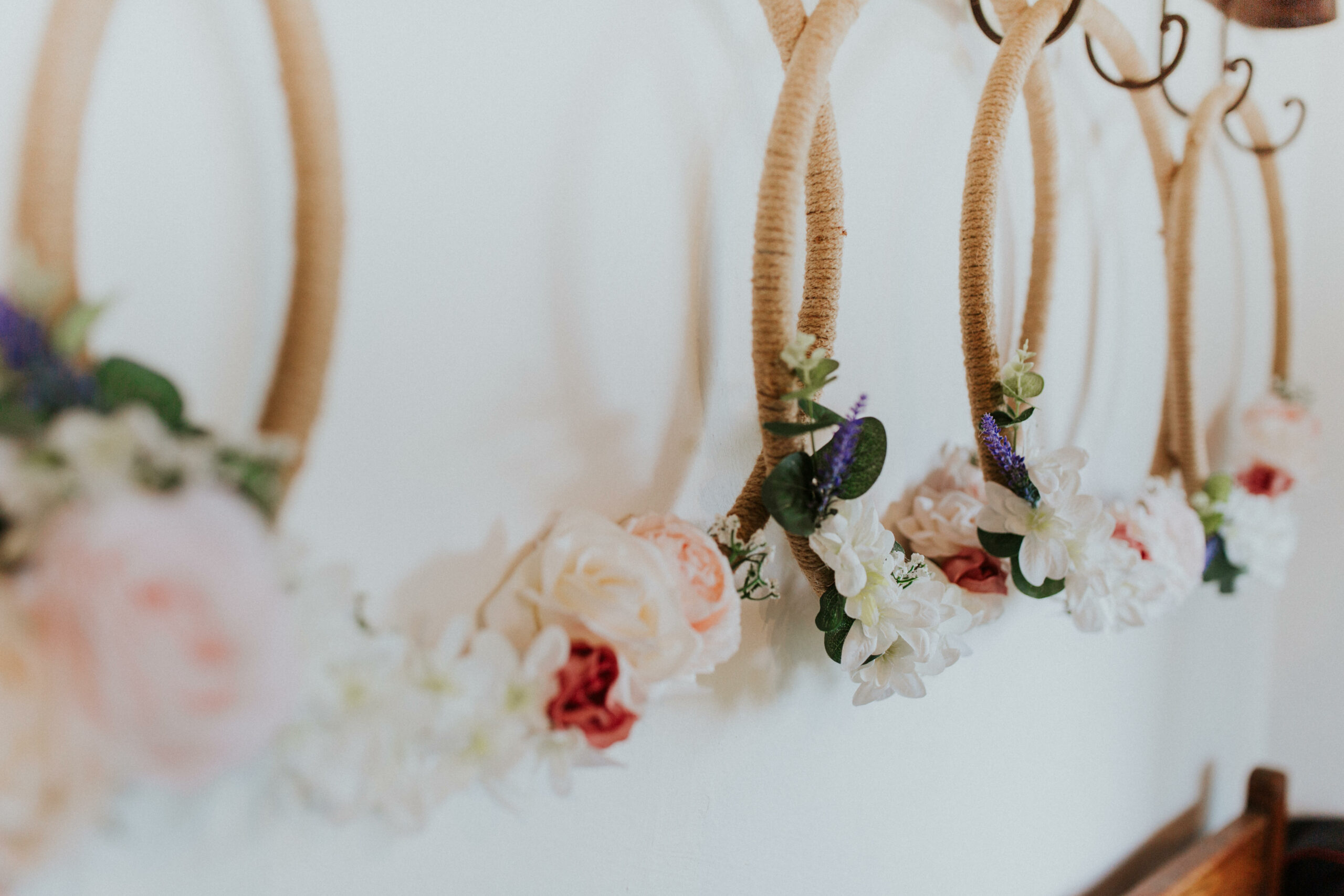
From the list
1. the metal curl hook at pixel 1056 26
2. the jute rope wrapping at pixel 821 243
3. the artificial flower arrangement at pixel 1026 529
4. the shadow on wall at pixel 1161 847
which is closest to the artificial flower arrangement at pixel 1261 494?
the artificial flower arrangement at pixel 1026 529

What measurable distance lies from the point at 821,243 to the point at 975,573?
32 cm

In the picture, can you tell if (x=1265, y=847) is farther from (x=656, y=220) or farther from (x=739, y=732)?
(x=656, y=220)

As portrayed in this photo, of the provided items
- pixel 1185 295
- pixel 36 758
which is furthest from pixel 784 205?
pixel 1185 295

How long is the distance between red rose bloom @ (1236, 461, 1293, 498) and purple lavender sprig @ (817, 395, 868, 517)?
0.85 meters

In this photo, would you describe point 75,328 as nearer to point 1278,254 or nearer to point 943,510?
point 943,510

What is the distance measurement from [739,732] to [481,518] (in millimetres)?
272

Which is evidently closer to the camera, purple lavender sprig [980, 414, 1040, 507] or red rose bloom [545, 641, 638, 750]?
red rose bloom [545, 641, 638, 750]

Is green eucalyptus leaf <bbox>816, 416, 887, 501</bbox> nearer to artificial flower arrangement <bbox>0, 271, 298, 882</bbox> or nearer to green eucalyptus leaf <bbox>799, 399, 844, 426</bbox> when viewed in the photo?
green eucalyptus leaf <bbox>799, 399, 844, 426</bbox>

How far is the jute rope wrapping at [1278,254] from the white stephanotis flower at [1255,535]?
0.98ft

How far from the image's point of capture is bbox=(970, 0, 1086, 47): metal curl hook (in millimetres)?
715

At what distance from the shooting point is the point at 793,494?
54cm

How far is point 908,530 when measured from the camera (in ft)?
2.37

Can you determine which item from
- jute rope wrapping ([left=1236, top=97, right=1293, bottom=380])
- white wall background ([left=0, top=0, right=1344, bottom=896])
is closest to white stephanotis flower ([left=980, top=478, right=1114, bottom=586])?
white wall background ([left=0, top=0, right=1344, bottom=896])

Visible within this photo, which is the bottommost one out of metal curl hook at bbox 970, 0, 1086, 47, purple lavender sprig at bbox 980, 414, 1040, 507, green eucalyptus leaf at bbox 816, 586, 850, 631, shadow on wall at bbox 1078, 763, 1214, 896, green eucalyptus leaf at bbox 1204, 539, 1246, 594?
shadow on wall at bbox 1078, 763, 1214, 896
